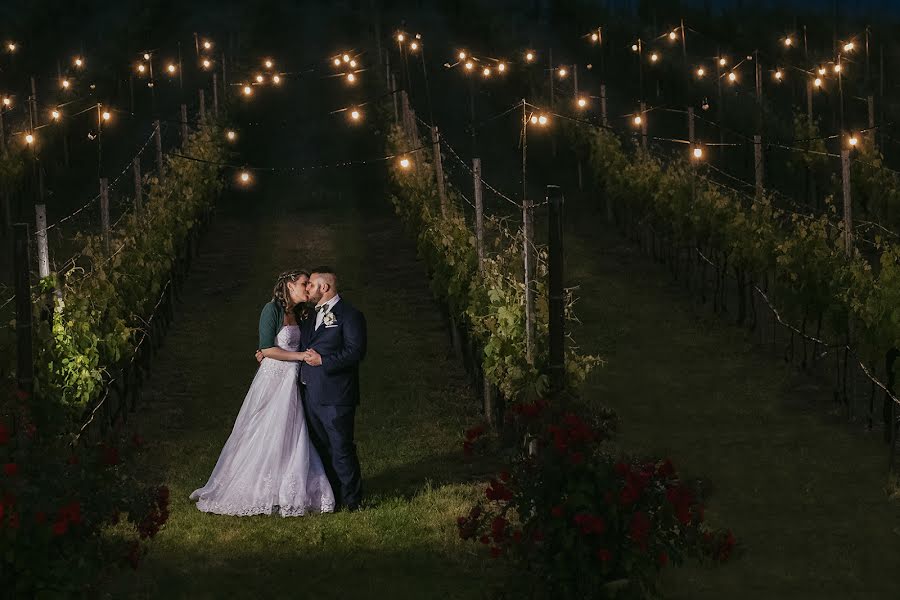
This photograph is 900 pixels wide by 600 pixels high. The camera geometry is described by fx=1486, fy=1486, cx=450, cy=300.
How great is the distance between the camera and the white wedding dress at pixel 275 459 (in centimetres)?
1003

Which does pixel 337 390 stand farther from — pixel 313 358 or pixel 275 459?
pixel 275 459

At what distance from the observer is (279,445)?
32.9 ft

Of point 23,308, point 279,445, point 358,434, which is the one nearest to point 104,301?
point 358,434

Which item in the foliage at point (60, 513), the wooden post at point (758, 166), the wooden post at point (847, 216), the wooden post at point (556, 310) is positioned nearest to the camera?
the foliage at point (60, 513)

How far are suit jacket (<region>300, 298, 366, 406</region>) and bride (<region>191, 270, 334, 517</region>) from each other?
12cm

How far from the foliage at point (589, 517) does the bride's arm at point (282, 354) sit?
2.68m

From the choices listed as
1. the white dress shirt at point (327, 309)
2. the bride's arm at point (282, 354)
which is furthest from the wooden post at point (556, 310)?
the bride's arm at point (282, 354)

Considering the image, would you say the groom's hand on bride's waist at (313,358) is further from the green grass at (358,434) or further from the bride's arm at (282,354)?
the green grass at (358,434)

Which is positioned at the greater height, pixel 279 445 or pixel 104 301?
pixel 104 301

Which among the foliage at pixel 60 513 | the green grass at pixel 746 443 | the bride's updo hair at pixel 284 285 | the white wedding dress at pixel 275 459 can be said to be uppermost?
the bride's updo hair at pixel 284 285

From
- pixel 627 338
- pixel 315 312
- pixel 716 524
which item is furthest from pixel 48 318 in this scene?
pixel 627 338

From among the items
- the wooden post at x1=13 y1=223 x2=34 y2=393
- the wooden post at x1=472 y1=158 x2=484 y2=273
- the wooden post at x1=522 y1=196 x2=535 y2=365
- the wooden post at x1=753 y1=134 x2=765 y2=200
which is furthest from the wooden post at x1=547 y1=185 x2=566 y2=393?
the wooden post at x1=753 y1=134 x2=765 y2=200

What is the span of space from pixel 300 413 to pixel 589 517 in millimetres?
3352

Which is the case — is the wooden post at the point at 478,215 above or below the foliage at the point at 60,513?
above
